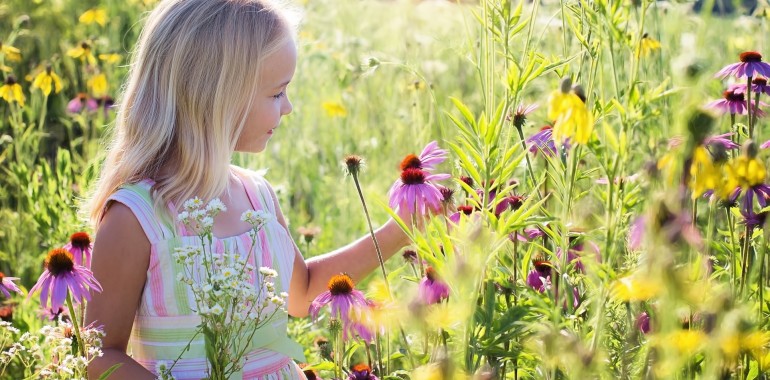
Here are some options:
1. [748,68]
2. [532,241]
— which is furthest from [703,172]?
[748,68]

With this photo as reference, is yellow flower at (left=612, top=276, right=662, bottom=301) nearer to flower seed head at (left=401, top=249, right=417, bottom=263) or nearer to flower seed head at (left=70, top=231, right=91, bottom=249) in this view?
flower seed head at (left=401, top=249, right=417, bottom=263)

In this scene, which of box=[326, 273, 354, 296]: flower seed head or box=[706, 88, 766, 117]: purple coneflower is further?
box=[706, 88, 766, 117]: purple coneflower

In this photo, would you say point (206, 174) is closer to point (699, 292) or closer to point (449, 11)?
point (699, 292)

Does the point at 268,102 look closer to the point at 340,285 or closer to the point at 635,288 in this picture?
the point at 340,285

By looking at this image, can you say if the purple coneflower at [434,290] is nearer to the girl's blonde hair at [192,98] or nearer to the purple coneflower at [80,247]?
the girl's blonde hair at [192,98]

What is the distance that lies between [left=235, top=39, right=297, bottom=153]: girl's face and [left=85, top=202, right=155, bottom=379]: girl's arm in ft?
0.82

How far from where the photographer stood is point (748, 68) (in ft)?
5.38

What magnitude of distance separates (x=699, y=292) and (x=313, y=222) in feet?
7.34

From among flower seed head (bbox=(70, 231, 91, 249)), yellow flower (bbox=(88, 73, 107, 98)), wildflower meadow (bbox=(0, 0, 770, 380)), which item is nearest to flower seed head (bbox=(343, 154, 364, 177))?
wildflower meadow (bbox=(0, 0, 770, 380))

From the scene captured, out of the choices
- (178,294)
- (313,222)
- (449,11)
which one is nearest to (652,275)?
(178,294)

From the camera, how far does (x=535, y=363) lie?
1.39 meters

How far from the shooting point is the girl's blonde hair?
1641 millimetres

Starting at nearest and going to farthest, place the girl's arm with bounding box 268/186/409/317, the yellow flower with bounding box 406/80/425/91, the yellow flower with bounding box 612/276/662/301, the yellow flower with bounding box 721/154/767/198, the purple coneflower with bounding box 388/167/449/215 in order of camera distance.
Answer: the yellow flower with bounding box 612/276/662/301, the yellow flower with bounding box 721/154/767/198, the purple coneflower with bounding box 388/167/449/215, the girl's arm with bounding box 268/186/409/317, the yellow flower with bounding box 406/80/425/91

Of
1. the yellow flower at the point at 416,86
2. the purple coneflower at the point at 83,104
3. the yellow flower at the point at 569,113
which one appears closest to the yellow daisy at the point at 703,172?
the yellow flower at the point at 569,113
